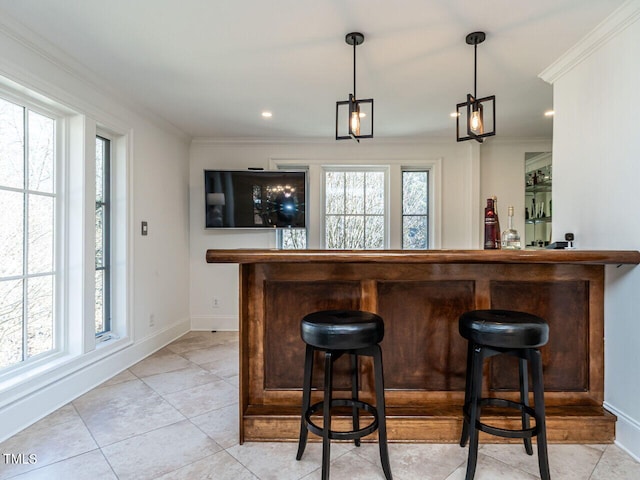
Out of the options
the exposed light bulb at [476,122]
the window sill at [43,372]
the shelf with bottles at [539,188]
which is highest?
the exposed light bulb at [476,122]

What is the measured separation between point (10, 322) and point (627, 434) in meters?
3.60

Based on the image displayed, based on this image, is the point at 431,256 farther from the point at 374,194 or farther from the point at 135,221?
the point at 374,194

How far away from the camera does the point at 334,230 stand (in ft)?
14.9

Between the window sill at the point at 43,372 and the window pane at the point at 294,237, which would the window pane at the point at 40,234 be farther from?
the window pane at the point at 294,237

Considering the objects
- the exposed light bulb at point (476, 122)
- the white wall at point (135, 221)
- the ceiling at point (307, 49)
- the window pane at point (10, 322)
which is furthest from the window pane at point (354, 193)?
the window pane at point (10, 322)

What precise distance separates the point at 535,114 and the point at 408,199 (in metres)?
1.62

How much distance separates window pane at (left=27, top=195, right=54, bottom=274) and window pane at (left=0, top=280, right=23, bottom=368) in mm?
177

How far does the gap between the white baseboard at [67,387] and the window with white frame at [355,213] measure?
2413 mm

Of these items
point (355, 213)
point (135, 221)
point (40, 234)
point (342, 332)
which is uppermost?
point (355, 213)

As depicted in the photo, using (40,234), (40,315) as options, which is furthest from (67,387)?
(40,234)

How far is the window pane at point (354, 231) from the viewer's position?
455cm

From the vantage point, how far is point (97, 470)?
68.9 inches

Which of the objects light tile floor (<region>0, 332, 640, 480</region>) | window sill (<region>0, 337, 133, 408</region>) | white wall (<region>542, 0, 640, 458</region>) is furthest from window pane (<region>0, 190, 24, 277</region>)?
white wall (<region>542, 0, 640, 458</region>)

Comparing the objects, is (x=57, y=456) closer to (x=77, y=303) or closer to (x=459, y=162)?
(x=77, y=303)
